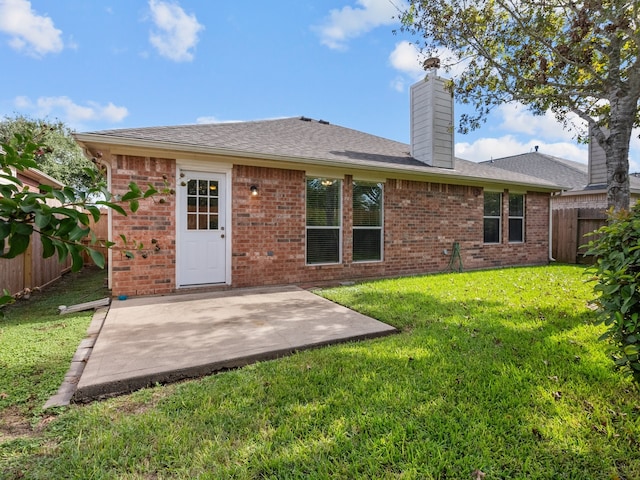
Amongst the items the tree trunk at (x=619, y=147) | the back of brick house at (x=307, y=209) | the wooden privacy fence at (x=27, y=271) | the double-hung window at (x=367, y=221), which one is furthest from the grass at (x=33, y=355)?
the tree trunk at (x=619, y=147)

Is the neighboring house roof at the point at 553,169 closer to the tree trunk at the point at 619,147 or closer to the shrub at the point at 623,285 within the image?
the tree trunk at the point at 619,147

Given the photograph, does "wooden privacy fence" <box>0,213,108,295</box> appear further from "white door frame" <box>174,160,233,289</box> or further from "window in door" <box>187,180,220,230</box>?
"window in door" <box>187,180,220,230</box>

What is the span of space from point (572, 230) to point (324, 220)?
30.7 ft

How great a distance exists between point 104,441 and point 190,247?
14.4 feet

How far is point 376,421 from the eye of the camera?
6.96 ft

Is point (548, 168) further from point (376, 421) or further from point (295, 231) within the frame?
point (376, 421)

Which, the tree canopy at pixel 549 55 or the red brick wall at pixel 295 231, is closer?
the tree canopy at pixel 549 55

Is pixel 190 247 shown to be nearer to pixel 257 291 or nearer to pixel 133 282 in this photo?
pixel 133 282

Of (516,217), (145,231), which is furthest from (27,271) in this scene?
(516,217)

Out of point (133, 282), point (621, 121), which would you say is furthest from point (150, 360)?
point (621, 121)

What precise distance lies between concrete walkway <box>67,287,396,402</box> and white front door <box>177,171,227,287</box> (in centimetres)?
67

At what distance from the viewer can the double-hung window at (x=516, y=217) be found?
33.0ft

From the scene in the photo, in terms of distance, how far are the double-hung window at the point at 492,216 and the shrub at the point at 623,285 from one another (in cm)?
752

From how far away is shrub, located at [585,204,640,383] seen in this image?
2148 millimetres
